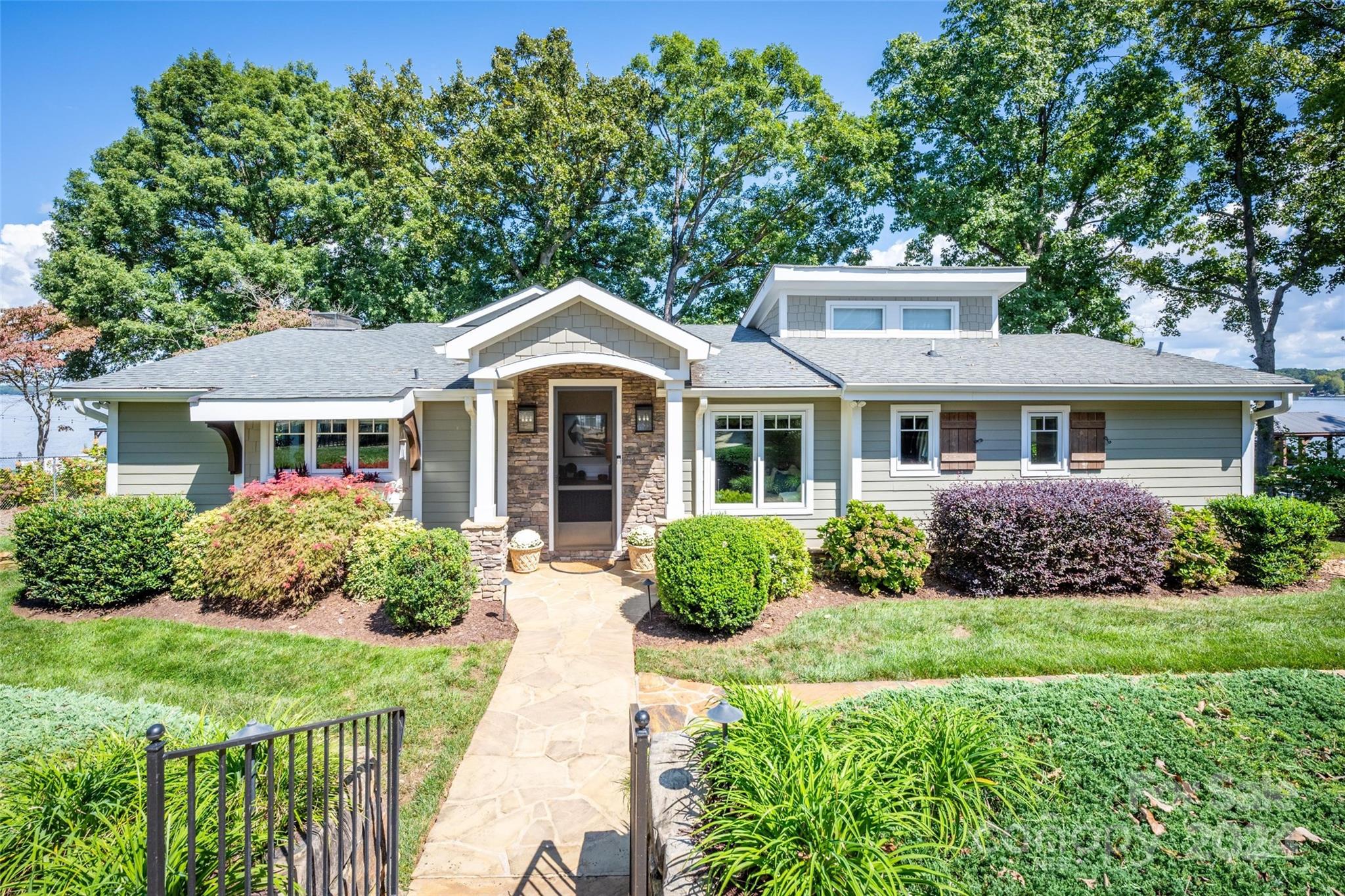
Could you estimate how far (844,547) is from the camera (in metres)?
8.02

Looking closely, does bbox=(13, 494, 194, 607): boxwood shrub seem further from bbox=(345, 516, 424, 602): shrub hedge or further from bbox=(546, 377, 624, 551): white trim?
bbox=(546, 377, 624, 551): white trim

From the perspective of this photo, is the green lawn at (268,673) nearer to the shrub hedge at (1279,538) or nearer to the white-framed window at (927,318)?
the white-framed window at (927,318)

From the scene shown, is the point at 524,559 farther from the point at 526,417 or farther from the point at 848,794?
the point at 848,794

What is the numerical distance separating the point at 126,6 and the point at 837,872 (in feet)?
46.4

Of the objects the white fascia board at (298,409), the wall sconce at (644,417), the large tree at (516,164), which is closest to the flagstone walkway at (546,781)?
the wall sconce at (644,417)

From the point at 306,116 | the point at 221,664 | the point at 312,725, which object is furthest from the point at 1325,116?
the point at 306,116

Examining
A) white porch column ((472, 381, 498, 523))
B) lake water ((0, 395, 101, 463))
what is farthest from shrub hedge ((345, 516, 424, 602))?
lake water ((0, 395, 101, 463))

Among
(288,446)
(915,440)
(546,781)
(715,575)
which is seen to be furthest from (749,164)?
(546,781)

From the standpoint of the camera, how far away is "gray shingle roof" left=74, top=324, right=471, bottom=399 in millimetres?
8578

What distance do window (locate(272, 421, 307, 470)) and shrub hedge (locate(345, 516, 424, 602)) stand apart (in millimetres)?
2616

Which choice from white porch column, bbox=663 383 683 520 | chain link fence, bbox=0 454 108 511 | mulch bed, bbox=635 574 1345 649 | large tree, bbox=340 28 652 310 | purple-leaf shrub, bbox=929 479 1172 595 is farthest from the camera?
large tree, bbox=340 28 652 310

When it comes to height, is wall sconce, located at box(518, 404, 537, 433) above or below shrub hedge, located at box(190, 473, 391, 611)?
above

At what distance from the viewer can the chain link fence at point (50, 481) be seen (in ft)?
43.0

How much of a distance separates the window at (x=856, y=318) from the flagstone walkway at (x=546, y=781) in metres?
8.14
